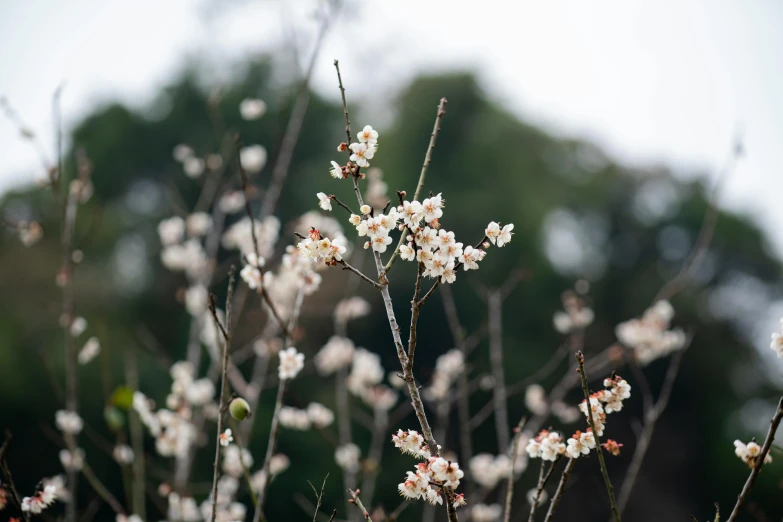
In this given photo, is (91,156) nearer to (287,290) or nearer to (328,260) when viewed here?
(287,290)

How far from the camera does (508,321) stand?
1425cm

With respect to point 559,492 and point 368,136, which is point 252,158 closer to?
point 368,136

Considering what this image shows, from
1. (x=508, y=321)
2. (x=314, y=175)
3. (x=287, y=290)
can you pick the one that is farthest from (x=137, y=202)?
(x=287, y=290)

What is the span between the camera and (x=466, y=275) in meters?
11.6

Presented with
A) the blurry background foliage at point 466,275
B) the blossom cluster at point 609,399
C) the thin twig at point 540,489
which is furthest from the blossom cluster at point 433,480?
the blurry background foliage at point 466,275

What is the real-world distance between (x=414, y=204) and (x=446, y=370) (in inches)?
114

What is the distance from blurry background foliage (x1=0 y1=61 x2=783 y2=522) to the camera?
1066 cm

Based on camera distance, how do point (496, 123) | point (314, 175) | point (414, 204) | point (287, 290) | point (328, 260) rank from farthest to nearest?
point (496, 123) < point (314, 175) < point (287, 290) < point (328, 260) < point (414, 204)

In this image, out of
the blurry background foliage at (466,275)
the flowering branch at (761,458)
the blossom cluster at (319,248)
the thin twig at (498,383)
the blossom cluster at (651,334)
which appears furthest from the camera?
the blurry background foliage at (466,275)

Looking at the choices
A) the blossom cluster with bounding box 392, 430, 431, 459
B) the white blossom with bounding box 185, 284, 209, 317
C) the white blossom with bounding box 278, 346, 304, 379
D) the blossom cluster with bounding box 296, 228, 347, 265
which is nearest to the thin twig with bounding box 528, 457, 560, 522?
the blossom cluster with bounding box 392, 430, 431, 459

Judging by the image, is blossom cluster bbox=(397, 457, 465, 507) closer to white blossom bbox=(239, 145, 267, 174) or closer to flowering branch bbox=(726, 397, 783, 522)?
flowering branch bbox=(726, 397, 783, 522)

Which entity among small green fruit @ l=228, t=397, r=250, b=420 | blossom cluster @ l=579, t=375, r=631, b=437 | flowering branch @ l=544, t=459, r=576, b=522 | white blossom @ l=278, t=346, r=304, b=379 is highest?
blossom cluster @ l=579, t=375, r=631, b=437

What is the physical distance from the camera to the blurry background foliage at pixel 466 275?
35.0 feet

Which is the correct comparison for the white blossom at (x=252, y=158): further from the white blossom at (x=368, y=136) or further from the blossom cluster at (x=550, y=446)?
the blossom cluster at (x=550, y=446)
